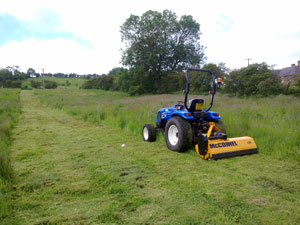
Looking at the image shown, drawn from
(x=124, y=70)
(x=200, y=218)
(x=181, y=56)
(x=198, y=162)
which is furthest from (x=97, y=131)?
(x=181, y=56)

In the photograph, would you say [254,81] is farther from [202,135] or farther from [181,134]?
[202,135]

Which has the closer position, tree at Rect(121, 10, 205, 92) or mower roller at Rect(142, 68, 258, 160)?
mower roller at Rect(142, 68, 258, 160)

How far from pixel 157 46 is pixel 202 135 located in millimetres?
34252

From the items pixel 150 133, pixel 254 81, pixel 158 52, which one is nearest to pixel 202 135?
pixel 150 133

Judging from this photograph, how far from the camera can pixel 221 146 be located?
5.19m

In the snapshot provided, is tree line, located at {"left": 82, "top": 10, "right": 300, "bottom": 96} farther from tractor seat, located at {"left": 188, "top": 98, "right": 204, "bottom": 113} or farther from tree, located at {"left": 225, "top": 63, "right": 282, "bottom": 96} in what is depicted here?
tractor seat, located at {"left": 188, "top": 98, "right": 204, "bottom": 113}

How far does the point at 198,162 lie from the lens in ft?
16.5

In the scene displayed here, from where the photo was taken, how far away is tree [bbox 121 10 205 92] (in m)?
37.3

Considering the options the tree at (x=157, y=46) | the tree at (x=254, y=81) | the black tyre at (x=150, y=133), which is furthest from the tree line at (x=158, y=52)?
the black tyre at (x=150, y=133)

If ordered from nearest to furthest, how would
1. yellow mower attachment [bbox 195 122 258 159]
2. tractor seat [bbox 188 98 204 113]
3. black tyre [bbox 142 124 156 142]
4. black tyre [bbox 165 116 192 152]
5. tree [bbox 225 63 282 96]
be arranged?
1. yellow mower attachment [bbox 195 122 258 159]
2. black tyre [bbox 165 116 192 152]
3. tractor seat [bbox 188 98 204 113]
4. black tyre [bbox 142 124 156 142]
5. tree [bbox 225 63 282 96]

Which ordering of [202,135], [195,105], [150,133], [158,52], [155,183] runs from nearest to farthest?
[155,183] → [202,135] → [195,105] → [150,133] → [158,52]

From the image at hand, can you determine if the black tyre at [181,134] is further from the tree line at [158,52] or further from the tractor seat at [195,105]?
the tree line at [158,52]

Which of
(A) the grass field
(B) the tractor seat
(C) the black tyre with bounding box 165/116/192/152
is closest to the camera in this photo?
(A) the grass field

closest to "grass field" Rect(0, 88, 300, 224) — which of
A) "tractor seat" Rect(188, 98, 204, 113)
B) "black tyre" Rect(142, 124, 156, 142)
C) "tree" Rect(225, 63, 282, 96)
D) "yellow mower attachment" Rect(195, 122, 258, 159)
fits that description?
"yellow mower attachment" Rect(195, 122, 258, 159)
